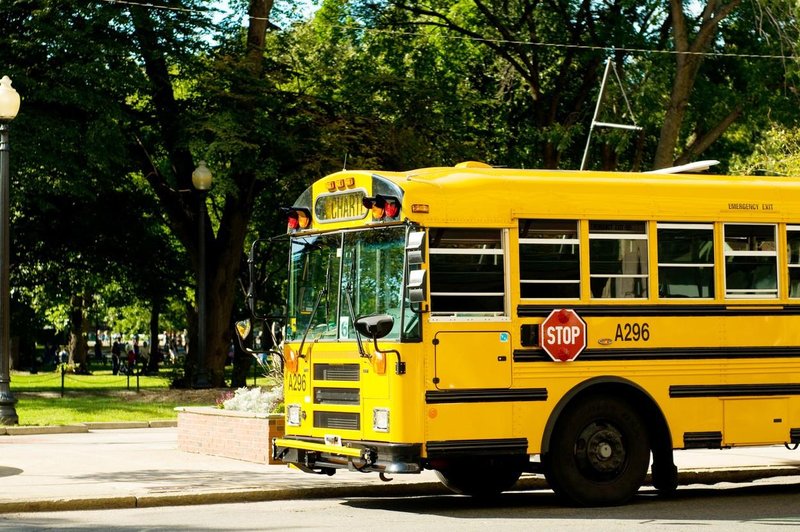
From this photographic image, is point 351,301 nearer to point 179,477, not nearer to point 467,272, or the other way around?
point 467,272

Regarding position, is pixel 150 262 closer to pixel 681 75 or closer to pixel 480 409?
pixel 681 75

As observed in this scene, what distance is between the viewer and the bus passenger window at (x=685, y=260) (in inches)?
525

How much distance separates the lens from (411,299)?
458 inches

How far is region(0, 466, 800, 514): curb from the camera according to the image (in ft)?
42.5

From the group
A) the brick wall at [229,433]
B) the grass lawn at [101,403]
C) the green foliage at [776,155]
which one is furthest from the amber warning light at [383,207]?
the green foliage at [776,155]

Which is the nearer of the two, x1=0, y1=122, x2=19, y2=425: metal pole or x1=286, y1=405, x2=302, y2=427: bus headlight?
x1=286, y1=405, x2=302, y2=427: bus headlight

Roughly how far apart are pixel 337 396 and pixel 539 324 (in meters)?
2.04

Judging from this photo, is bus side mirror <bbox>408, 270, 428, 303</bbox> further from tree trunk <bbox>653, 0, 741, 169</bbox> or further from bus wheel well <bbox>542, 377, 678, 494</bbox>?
tree trunk <bbox>653, 0, 741, 169</bbox>

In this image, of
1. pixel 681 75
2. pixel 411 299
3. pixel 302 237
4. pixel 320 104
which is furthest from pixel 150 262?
pixel 411 299

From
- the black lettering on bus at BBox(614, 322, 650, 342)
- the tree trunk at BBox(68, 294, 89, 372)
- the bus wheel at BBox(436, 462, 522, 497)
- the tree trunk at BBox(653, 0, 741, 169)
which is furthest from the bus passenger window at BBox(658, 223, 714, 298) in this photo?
the tree trunk at BBox(68, 294, 89, 372)

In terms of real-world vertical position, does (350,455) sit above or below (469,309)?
below

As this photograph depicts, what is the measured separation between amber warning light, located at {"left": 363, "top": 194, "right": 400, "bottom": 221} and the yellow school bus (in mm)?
17

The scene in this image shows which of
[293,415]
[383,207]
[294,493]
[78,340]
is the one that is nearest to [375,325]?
[383,207]

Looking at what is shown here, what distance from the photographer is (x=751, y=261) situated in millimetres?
13812
